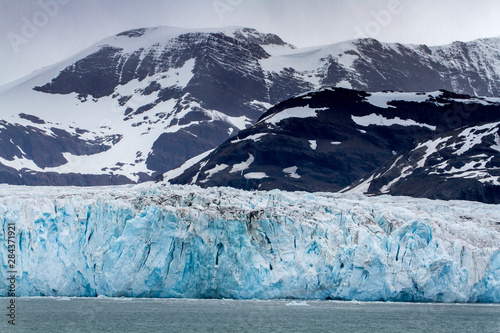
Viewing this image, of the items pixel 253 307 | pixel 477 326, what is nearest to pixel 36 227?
pixel 253 307

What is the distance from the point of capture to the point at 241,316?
57.5 metres

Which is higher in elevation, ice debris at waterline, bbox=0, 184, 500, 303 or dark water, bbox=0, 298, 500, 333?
ice debris at waterline, bbox=0, 184, 500, 303

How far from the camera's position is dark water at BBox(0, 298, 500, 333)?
51531 mm

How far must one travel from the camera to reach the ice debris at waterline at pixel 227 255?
6228cm

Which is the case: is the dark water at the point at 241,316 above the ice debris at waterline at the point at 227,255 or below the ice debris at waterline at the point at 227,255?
below

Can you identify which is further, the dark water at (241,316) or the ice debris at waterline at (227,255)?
the ice debris at waterline at (227,255)

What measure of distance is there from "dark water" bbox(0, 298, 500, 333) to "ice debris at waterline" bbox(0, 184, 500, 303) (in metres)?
1.40

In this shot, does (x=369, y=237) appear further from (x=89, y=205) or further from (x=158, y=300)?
(x=89, y=205)

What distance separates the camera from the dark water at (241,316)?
5153 centimetres

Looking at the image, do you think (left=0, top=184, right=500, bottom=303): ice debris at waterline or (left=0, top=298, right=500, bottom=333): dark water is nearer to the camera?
(left=0, top=298, right=500, bottom=333): dark water

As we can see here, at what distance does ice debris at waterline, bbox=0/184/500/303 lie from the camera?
204 feet

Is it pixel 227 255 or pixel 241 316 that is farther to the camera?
pixel 227 255

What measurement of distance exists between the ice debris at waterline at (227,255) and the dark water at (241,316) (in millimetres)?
1402

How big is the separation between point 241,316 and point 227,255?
21.5 ft
